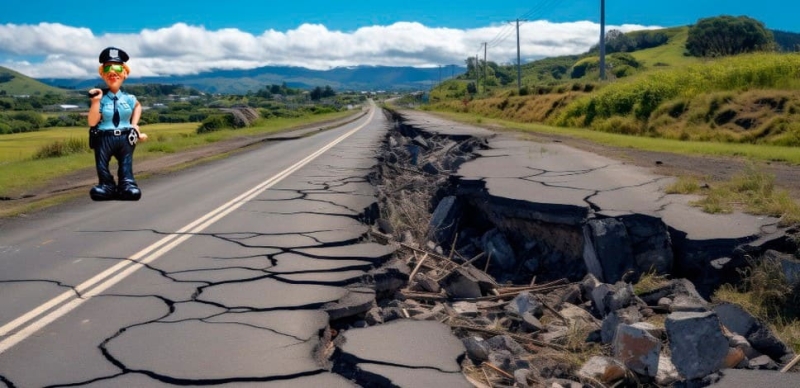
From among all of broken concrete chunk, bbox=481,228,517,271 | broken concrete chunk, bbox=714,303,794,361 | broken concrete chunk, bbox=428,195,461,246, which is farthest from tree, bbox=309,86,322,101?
broken concrete chunk, bbox=714,303,794,361

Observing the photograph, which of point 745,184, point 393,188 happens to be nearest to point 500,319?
point 745,184

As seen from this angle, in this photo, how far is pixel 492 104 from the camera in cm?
5178

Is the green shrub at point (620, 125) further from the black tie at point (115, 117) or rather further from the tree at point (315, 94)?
the tree at point (315, 94)

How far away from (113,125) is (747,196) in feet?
23.4

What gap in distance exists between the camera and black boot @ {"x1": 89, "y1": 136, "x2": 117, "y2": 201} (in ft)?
13.1

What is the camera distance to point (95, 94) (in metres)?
3.76

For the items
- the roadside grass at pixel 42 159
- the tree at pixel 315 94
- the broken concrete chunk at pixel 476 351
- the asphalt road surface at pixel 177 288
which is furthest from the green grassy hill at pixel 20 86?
the tree at pixel 315 94

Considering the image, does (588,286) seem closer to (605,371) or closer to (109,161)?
(605,371)

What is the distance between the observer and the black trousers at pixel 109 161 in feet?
13.1

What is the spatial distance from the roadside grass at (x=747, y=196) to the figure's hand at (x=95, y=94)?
19.8 feet

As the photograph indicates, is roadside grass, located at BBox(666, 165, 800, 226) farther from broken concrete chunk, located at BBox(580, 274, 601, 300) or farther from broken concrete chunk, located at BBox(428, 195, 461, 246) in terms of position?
broken concrete chunk, located at BBox(428, 195, 461, 246)

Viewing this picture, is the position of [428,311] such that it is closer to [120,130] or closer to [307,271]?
[307,271]

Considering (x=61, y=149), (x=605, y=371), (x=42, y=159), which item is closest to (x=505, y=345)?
(x=605, y=371)

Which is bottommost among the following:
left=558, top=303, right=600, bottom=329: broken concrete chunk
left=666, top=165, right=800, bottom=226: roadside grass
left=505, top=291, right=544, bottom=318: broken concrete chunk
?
left=558, top=303, right=600, bottom=329: broken concrete chunk
